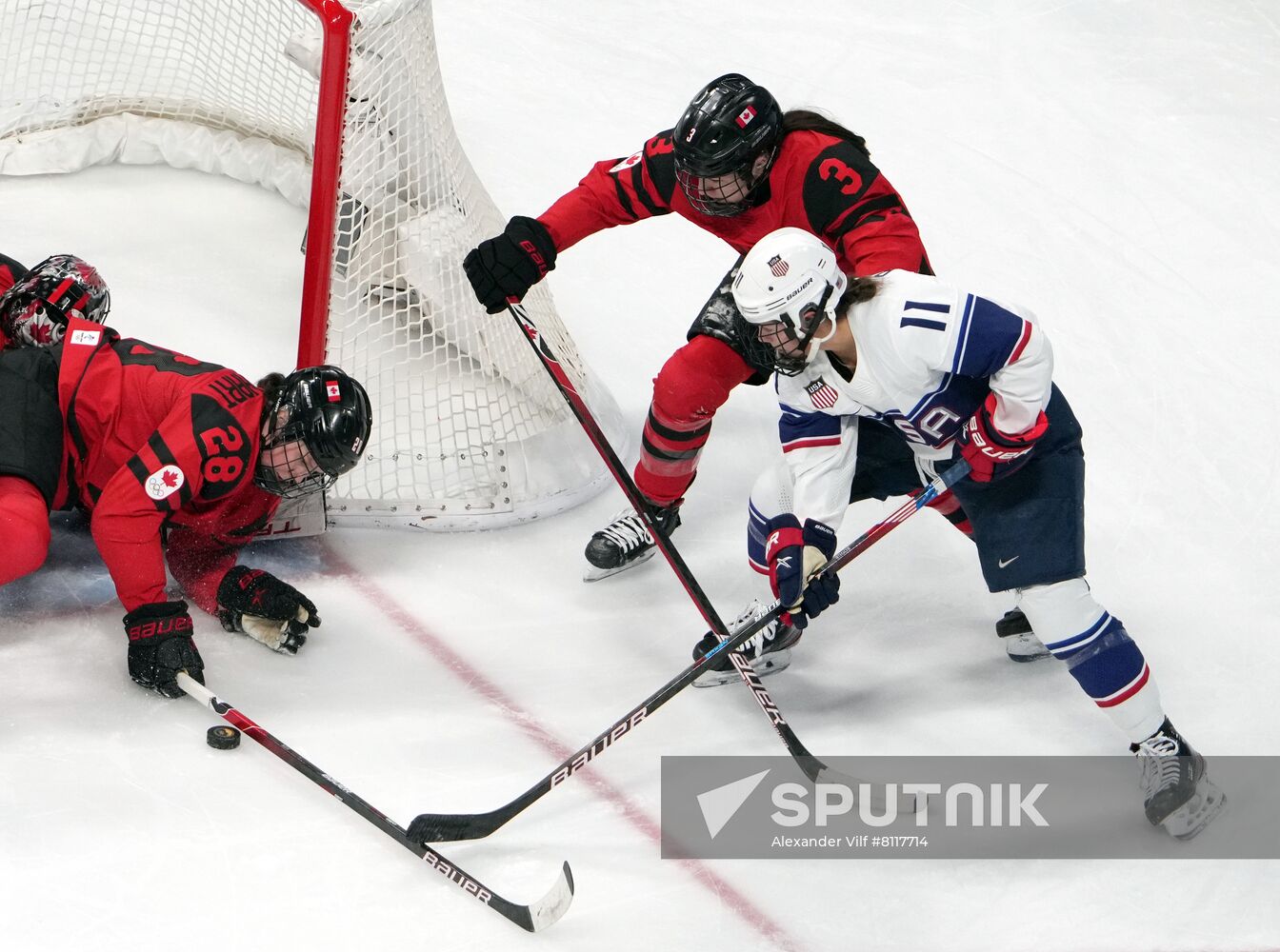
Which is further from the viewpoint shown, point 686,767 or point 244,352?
point 244,352

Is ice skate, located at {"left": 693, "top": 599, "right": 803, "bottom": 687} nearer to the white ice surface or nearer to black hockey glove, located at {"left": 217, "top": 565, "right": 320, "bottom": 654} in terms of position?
the white ice surface

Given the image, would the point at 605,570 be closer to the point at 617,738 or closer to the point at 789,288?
the point at 617,738

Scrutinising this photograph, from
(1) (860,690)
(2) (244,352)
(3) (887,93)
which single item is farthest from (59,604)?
(3) (887,93)

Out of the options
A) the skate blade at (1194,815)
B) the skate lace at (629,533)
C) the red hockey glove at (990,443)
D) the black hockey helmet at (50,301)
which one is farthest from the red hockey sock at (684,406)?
the black hockey helmet at (50,301)

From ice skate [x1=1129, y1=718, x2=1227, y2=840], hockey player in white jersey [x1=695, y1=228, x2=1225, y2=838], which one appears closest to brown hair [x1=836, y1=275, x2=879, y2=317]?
hockey player in white jersey [x1=695, y1=228, x2=1225, y2=838]

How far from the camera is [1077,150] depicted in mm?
5266

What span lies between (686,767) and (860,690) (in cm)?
49

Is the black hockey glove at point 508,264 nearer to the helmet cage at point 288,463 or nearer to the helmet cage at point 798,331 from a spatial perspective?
the helmet cage at point 288,463

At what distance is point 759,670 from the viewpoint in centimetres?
327

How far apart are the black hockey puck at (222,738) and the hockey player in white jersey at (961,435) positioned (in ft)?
3.76

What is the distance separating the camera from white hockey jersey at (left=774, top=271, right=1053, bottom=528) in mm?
2691

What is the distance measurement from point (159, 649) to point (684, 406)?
4.15 feet

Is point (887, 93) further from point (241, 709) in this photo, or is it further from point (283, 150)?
point (241, 709)

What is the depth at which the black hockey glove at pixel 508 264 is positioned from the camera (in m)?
3.26
